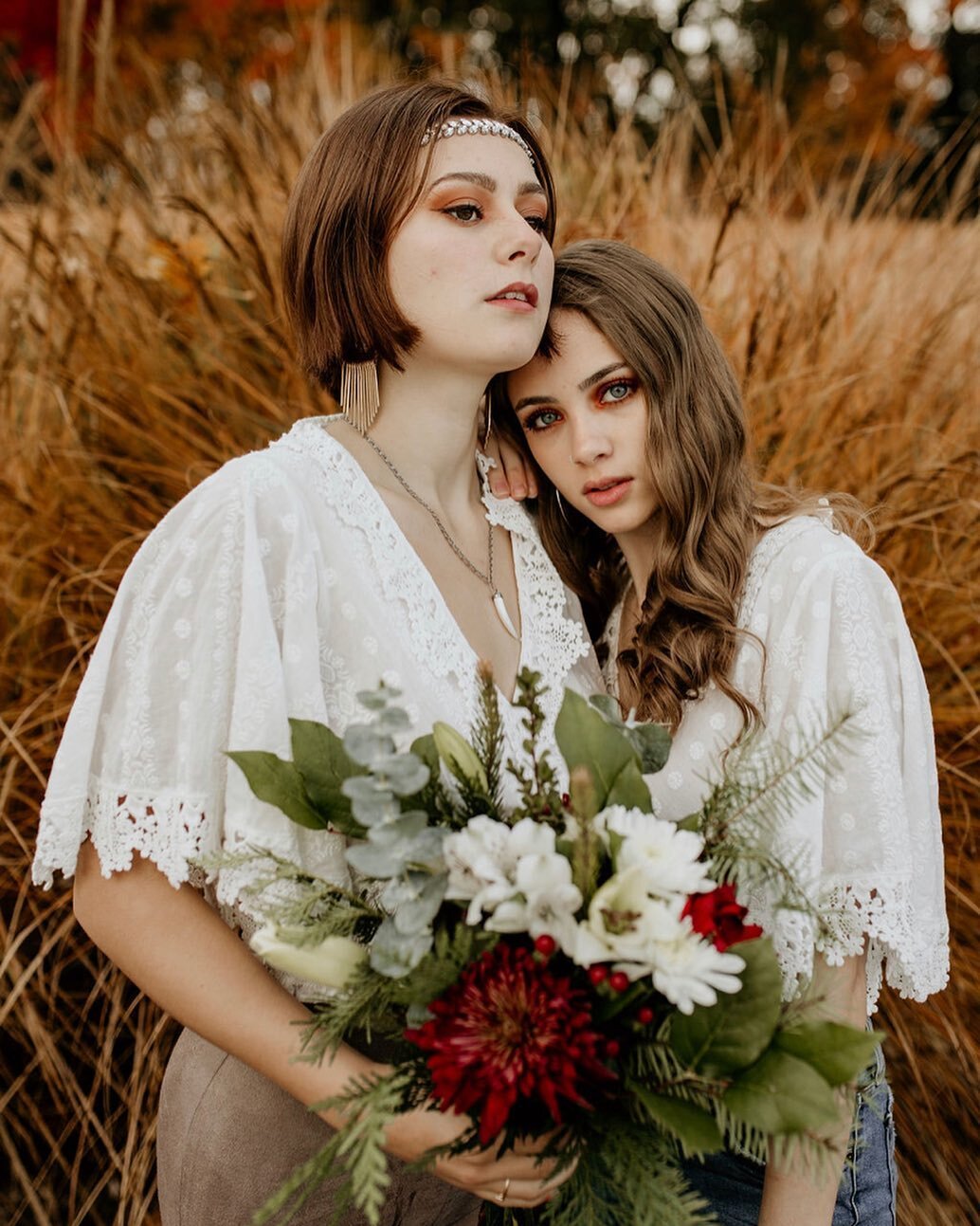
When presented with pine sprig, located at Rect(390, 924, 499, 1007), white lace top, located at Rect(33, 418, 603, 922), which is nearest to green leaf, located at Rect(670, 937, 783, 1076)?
pine sprig, located at Rect(390, 924, 499, 1007)

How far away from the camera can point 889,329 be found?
3.45 meters

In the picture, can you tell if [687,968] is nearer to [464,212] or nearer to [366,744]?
[366,744]

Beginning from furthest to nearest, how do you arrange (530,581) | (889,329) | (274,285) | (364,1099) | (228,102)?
(228,102)
(889,329)
(274,285)
(530,581)
(364,1099)

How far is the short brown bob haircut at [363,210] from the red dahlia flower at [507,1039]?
3.79 ft

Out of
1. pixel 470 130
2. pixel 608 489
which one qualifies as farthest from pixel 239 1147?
pixel 470 130

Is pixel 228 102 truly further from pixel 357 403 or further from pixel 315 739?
pixel 315 739

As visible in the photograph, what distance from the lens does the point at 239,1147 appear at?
161 cm

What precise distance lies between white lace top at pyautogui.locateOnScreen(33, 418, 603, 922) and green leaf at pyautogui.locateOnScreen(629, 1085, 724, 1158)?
0.57 meters

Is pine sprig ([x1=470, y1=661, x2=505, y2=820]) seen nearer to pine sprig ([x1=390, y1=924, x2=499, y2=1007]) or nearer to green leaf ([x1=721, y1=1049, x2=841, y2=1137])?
pine sprig ([x1=390, y1=924, x2=499, y2=1007])

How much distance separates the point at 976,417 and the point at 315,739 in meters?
2.66

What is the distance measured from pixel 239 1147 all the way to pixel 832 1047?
966 mm

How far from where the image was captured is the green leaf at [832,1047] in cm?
106

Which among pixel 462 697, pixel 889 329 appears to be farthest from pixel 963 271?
pixel 462 697

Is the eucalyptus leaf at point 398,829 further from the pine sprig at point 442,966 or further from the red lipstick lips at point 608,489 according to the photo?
the red lipstick lips at point 608,489
